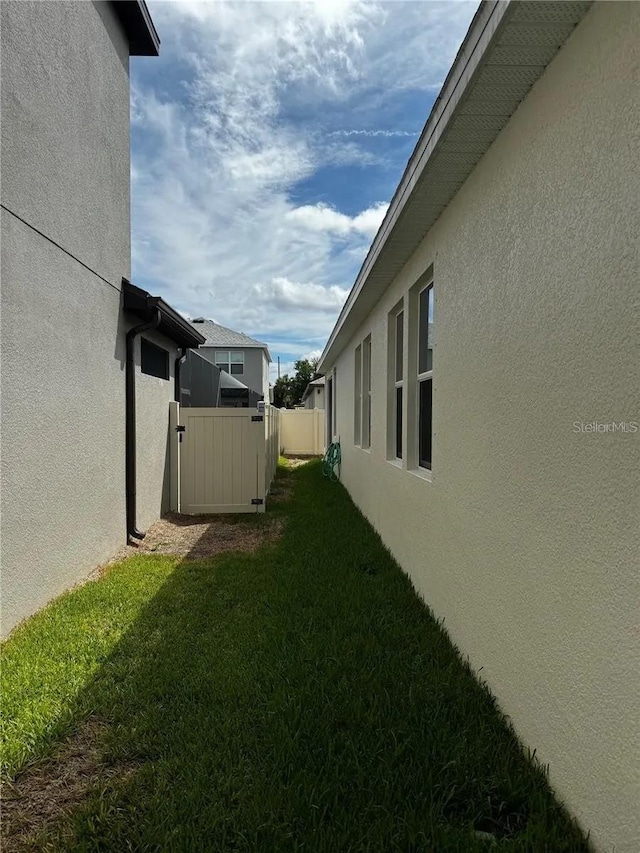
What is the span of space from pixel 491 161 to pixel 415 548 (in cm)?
296

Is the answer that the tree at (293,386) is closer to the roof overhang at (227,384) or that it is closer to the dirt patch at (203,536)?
the roof overhang at (227,384)

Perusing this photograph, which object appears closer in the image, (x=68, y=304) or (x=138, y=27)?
(x=68, y=304)

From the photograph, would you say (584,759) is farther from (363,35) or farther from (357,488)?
(357,488)

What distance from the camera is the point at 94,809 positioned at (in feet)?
6.39

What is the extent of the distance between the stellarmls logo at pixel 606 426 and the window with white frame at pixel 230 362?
30286 mm

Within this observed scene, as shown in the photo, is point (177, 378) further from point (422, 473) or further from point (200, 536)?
point (422, 473)

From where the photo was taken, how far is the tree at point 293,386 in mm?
61125

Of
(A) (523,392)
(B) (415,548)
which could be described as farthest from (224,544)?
(A) (523,392)

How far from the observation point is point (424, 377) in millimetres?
4477

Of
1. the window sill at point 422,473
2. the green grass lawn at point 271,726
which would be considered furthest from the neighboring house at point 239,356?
the green grass lawn at point 271,726

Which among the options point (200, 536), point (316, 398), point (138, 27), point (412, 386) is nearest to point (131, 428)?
point (200, 536)

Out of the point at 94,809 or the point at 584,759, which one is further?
the point at 94,809

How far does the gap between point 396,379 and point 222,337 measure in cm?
2761

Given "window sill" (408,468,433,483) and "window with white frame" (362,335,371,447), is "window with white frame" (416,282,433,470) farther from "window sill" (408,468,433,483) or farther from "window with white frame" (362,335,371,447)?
"window with white frame" (362,335,371,447)
